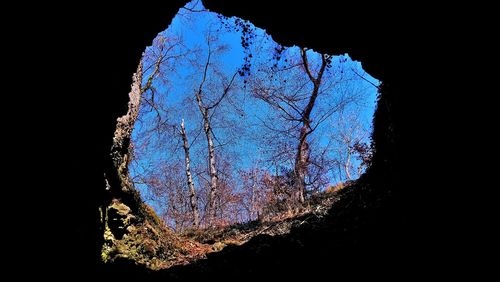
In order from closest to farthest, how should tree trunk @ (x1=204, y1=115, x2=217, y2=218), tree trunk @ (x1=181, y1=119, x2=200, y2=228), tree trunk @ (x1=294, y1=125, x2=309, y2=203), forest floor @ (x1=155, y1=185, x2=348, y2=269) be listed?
forest floor @ (x1=155, y1=185, x2=348, y2=269), tree trunk @ (x1=294, y1=125, x2=309, y2=203), tree trunk @ (x1=181, y1=119, x2=200, y2=228), tree trunk @ (x1=204, y1=115, x2=217, y2=218)

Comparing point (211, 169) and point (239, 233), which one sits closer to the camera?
point (239, 233)

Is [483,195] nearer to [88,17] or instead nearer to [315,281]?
[315,281]

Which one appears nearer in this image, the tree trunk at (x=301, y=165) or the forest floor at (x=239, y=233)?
the forest floor at (x=239, y=233)

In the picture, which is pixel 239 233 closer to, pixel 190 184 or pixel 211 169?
pixel 190 184

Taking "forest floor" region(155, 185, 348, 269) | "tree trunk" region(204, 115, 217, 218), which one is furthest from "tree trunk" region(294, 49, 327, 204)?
"tree trunk" region(204, 115, 217, 218)

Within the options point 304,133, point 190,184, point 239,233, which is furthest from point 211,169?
point 239,233

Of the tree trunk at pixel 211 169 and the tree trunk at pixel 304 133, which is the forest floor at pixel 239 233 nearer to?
the tree trunk at pixel 304 133

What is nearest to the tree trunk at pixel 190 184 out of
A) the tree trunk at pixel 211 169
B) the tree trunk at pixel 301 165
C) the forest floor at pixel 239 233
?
the tree trunk at pixel 211 169

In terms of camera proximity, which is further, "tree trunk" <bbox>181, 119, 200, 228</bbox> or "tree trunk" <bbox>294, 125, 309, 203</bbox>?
"tree trunk" <bbox>181, 119, 200, 228</bbox>

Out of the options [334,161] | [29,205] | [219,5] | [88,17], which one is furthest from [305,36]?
[334,161]

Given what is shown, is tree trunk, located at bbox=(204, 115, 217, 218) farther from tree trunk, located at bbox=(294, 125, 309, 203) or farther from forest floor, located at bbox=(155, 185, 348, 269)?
tree trunk, located at bbox=(294, 125, 309, 203)

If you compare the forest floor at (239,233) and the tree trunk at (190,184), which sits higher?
the tree trunk at (190,184)

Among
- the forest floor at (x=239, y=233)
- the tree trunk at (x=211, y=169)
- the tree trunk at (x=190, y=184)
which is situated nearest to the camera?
the forest floor at (x=239, y=233)
